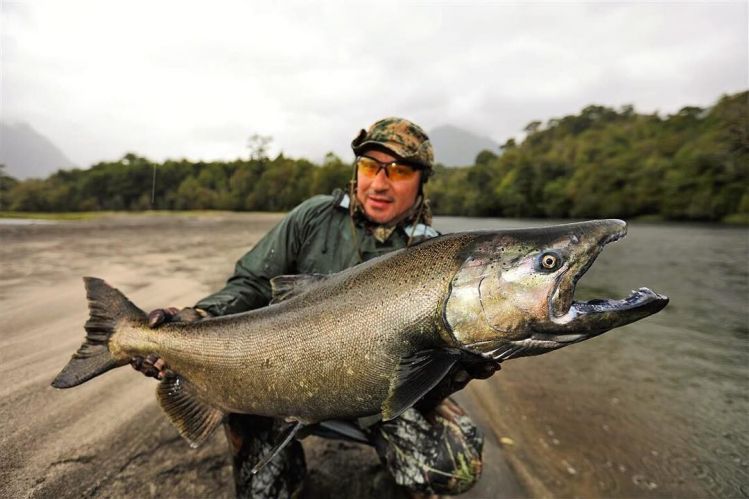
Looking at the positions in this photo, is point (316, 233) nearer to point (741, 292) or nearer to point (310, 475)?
point (310, 475)

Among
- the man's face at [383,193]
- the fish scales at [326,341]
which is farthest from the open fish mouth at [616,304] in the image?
the man's face at [383,193]

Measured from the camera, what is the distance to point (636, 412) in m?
4.46

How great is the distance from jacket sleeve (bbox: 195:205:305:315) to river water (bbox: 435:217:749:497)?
2617mm

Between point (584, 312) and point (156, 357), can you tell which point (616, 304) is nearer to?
point (584, 312)

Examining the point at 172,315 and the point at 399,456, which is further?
the point at 399,456

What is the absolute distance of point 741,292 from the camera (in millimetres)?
11555

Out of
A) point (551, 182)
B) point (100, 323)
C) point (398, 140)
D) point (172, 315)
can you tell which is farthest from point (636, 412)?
point (551, 182)

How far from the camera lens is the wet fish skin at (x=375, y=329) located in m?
1.68

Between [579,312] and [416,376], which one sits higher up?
[579,312]

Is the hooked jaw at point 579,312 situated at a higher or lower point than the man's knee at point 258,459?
higher

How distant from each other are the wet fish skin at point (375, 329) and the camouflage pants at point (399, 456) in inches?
13.8

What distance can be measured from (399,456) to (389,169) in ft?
6.92

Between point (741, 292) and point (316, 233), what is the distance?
14125mm

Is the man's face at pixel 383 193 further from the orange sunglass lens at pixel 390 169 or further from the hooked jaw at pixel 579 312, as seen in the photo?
the hooked jaw at pixel 579 312
